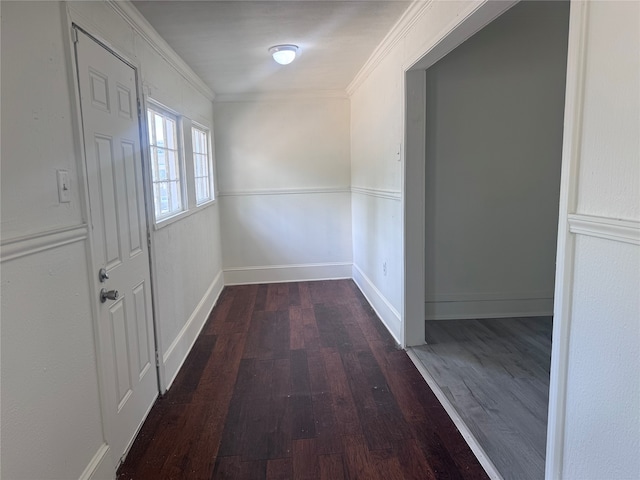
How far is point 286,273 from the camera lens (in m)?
5.16

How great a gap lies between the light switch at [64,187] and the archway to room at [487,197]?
6.95ft

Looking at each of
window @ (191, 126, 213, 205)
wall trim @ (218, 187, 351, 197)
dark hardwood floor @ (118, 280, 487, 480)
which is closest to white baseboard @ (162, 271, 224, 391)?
dark hardwood floor @ (118, 280, 487, 480)

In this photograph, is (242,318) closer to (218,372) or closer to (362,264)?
(218,372)

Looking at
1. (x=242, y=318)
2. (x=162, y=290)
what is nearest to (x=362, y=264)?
(x=242, y=318)

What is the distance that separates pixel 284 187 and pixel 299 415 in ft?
10.6

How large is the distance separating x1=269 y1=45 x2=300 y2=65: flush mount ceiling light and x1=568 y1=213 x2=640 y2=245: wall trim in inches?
96.4

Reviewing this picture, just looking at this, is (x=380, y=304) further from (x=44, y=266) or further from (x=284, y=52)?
(x=44, y=266)

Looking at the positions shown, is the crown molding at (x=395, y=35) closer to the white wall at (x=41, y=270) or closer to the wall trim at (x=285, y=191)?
the wall trim at (x=285, y=191)

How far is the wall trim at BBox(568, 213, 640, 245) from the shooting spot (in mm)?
1034

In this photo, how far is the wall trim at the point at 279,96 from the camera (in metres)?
4.75

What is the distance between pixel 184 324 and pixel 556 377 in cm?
257

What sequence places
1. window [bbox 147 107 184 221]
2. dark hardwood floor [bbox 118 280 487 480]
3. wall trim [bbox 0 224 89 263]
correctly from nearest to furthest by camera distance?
wall trim [bbox 0 224 89 263]
dark hardwood floor [bbox 118 280 487 480]
window [bbox 147 107 184 221]

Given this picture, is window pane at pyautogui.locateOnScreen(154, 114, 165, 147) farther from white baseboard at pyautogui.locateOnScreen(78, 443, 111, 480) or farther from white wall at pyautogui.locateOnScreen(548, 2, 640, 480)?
white wall at pyautogui.locateOnScreen(548, 2, 640, 480)

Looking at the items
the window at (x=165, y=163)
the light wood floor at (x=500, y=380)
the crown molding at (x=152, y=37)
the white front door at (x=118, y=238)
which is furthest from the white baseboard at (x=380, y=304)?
the crown molding at (x=152, y=37)
